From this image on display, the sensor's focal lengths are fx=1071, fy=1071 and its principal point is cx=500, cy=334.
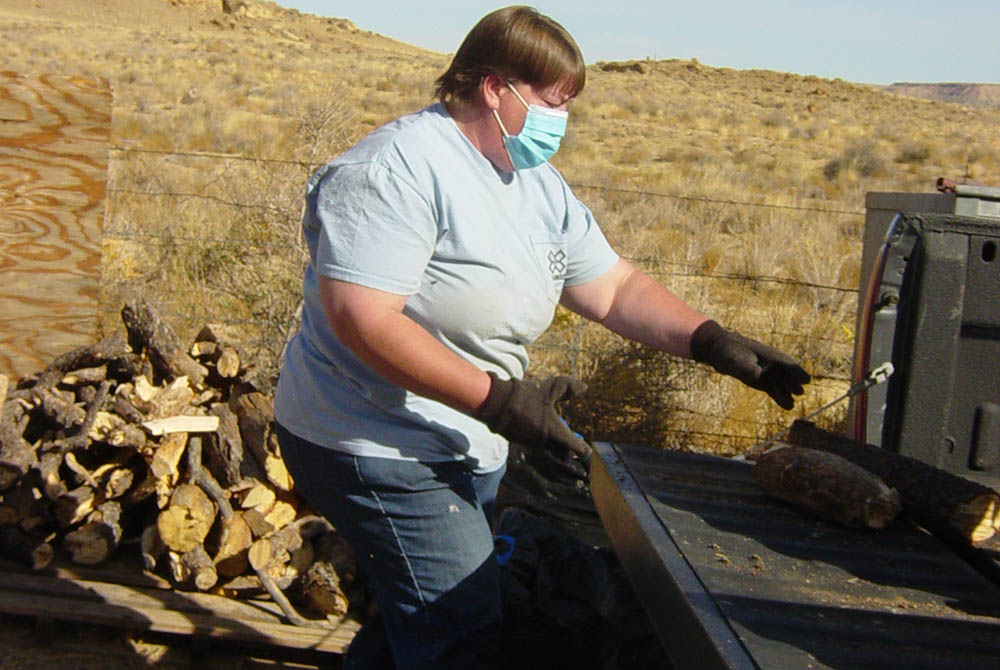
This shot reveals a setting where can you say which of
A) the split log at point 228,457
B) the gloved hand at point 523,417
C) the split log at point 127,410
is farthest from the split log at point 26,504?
the gloved hand at point 523,417

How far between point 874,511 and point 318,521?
2.32m

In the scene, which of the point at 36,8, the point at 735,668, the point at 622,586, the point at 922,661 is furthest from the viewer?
the point at 36,8

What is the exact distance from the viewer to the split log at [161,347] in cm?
451

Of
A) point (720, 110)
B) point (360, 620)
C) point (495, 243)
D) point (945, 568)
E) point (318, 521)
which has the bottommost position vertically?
point (360, 620)

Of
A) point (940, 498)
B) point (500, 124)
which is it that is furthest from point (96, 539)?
point (940, 498)

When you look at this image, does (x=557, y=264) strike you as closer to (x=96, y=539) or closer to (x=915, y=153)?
(x=96, y=539)

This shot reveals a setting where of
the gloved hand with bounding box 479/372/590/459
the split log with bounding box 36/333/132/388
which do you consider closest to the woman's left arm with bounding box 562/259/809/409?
the gloved hand with bounding box 479/372/590/459

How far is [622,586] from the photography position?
3623 mm

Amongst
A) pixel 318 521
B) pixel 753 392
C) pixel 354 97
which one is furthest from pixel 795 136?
pixel 318 521

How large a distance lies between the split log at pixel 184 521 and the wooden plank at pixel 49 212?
3.98 ft

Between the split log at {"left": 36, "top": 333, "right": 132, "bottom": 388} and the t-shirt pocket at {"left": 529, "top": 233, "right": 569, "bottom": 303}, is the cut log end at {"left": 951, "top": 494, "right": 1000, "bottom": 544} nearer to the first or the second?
the t-shirt pocket at {"left": 529, "top": 233, "right": 569, "bottom": 303}

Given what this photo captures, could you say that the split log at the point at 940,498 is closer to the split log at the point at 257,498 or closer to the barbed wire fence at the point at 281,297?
the split log at the point at 257,498

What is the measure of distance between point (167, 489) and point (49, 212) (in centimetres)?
150

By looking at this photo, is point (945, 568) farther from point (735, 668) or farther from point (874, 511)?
point (735, 668)
